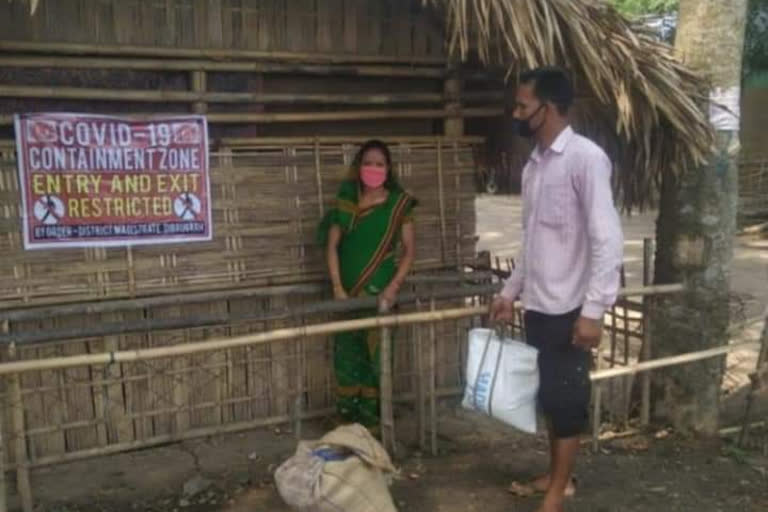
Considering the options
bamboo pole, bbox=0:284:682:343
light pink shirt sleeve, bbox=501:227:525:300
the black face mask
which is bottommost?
bamboo pole, bbox=0:284:682:343

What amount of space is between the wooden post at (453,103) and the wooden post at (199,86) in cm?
146

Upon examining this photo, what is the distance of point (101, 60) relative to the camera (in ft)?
13.2

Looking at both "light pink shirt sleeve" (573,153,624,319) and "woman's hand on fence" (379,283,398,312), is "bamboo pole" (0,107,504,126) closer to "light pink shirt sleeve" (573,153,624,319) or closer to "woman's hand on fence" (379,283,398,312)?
"woman's hand on fence" (379,283,398,312)

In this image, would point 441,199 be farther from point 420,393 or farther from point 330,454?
point 330,454

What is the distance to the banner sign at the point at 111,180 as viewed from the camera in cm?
394

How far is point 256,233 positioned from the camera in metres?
4.41

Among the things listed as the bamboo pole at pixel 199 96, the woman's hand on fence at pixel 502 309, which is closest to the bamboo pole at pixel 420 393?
the woman's hand on fence at pixel 502 309

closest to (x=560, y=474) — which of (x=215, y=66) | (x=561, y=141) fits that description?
(x=561, y=141)

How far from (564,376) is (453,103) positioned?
2.07 meters

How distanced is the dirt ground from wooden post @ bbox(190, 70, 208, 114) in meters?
1.82

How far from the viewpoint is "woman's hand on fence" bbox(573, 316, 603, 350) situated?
309 centimetres

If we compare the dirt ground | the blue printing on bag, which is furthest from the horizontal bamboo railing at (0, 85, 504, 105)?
the blue printing on bag

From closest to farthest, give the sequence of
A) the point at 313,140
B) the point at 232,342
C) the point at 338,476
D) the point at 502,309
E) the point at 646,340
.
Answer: the point at 338,476, the point at 232,342, the point at 502,309, the point at 313,140, the point at 646,340

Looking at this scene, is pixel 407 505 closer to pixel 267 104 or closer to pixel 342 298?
pixel 342 298
